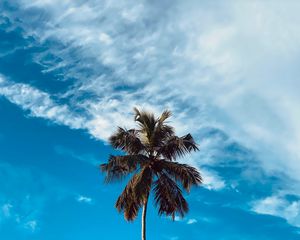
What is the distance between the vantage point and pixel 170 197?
3747 cm

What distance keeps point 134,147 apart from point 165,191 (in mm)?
4316

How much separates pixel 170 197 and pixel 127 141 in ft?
18.2

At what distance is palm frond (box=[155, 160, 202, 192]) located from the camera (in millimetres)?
37975

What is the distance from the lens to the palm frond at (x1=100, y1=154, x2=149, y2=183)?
37.3m

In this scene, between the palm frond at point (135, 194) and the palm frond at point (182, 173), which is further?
the palm frond at point (182, 173)

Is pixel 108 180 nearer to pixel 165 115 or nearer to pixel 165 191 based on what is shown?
pixel 165 191

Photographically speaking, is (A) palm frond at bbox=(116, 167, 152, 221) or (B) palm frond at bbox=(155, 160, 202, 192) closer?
(A) palm frond at bbox=(116, 167, 152, 221)

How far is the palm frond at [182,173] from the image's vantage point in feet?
125

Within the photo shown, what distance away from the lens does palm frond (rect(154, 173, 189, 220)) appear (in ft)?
124

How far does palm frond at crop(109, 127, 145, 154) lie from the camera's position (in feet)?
128

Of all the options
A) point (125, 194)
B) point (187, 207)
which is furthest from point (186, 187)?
point (125, 194)

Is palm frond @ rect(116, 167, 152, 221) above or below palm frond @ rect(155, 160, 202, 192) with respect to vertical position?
below

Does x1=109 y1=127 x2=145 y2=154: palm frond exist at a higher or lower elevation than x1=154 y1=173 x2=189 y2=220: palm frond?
higher

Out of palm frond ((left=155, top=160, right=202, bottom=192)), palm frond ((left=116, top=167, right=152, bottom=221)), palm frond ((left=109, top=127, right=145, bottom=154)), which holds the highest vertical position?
palm frond ((left=109, top=127, right=145, bottom=154))
